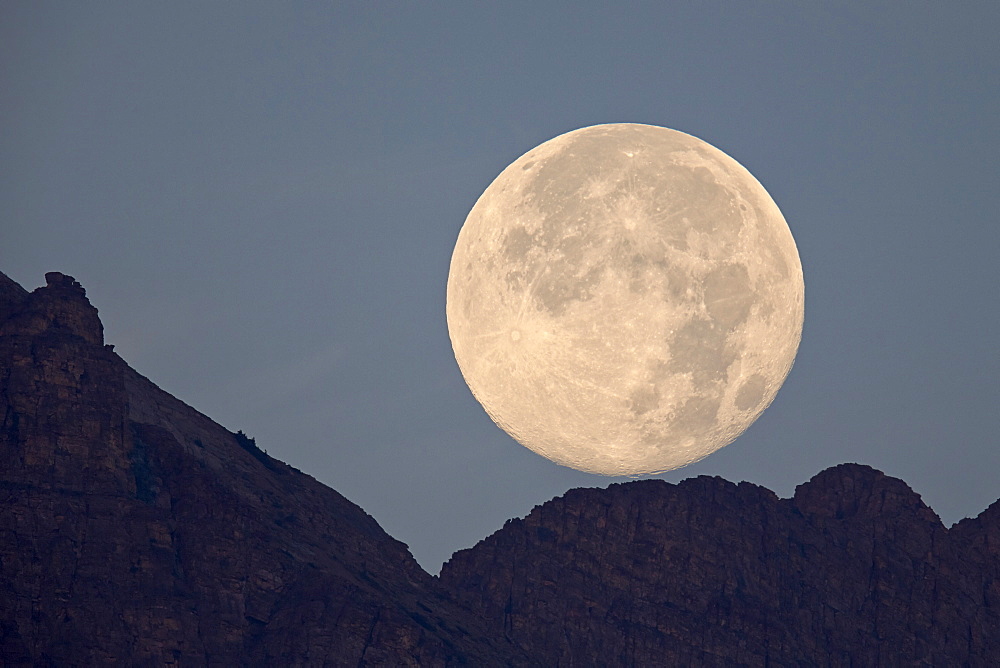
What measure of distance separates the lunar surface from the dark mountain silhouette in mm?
33228

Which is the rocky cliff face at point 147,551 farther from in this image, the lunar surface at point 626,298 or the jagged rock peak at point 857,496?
the jagged rock peak at point 857,496

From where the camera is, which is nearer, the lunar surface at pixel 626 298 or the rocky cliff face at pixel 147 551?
the lunar surface at pixel 626 298

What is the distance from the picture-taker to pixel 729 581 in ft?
494

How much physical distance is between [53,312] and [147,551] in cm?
2207

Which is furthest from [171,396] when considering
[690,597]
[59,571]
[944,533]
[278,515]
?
[944,533]

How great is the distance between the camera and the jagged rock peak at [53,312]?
126938 mm

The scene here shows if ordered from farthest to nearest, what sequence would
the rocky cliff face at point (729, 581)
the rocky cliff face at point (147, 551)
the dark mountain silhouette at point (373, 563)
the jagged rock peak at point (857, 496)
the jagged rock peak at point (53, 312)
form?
1. the jagged rock peak at point (857, 496)
2. the rocky cliff face at point (729, 581)
3. the jagged rock peak at point (53, 312)
4. the dark mountain silhouette at point (373, 563)
5. the rocky cliff face at point (147, 551)

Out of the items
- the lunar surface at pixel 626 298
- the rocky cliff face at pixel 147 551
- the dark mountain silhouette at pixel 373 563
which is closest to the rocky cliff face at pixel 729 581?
the dark mountain silhouette at pixel 373 563

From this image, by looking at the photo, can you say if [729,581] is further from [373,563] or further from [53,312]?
[53,312]

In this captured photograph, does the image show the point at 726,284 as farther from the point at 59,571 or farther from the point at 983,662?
the point at 983,662

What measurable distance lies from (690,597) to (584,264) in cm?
6568

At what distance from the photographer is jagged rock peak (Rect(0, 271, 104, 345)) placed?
126938 millimetres

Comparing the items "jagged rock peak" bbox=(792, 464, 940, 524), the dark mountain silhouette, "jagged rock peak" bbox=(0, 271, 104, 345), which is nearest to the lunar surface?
the dark mountain silhouette

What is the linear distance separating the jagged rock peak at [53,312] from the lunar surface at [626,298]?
4295 centimetres
